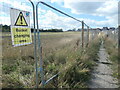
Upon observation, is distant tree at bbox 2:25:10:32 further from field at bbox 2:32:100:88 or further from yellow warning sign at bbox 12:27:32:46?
yellow warning sign at bbox 12:27:32:46

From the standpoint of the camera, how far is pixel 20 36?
2.35 meters

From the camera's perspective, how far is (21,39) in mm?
2363

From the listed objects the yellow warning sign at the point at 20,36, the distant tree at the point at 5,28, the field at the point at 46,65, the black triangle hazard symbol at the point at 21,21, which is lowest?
the field at the point at 46,65

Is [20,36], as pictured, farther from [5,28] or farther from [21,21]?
[5,28]

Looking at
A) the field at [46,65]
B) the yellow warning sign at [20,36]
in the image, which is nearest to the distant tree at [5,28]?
the field at [46,65]

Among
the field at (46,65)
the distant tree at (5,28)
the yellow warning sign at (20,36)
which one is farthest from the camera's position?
the field at (46,65)

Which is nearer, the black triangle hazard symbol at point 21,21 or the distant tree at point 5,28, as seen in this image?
the black triangle hazard symbol at point 21,21

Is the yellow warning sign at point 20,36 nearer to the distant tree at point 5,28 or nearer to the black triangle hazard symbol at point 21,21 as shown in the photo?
the black triangle hazard symbol at point 21,21

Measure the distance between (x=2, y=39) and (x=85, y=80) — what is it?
2.86 m

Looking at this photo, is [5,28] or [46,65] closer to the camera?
[5,28]

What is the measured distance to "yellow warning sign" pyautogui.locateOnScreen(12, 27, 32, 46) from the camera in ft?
7.29

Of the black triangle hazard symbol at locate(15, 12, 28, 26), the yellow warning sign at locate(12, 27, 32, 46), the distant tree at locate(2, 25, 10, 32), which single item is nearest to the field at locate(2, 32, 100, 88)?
the distant tree at locate(2, 25, 10, 32)

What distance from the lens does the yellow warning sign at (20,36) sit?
222 centimetres

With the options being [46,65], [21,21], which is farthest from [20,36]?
[46,65]
